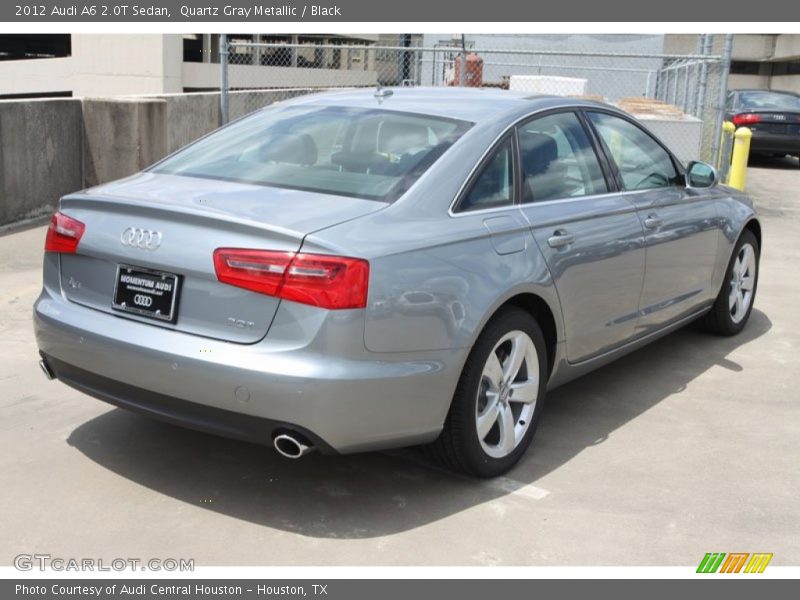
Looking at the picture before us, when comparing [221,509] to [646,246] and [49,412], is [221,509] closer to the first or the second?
[49,412]

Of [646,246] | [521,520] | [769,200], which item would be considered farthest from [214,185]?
[769,200]

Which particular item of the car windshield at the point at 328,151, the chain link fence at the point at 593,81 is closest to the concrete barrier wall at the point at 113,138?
the chain link fence at the point at 593,81

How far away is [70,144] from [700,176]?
6.41 metres

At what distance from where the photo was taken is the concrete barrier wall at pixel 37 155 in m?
8.94

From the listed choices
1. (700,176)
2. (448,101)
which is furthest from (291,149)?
(700,176)

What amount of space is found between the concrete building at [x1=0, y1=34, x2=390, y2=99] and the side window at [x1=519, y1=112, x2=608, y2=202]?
32185 millimetres

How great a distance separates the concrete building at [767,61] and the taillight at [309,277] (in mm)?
43233

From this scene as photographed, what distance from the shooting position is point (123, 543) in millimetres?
3639

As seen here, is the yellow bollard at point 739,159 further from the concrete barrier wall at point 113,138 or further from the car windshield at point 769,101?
the concrete barrier wall at point 113,138

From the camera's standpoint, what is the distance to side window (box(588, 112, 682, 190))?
532 cm

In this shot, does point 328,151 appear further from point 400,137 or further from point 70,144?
point 70,144

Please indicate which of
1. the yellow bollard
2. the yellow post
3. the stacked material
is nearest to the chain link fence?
the stacked material

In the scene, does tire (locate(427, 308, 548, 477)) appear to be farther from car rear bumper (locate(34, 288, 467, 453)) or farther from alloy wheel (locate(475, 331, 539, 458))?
car rear bumper (locate(34, 288, 467, 453))

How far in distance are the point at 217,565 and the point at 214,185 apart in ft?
5.07
